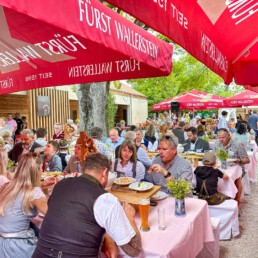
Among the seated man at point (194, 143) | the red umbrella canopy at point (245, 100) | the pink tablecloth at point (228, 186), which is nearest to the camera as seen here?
the pink tablecloth at point (228, 186)

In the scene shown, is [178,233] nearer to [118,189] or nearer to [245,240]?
[118,189]

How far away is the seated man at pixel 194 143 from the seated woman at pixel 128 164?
2518mm

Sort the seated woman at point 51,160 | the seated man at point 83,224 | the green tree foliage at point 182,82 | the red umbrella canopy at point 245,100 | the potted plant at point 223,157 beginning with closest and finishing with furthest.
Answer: the seated man at point 83,224, the seated woman at point 51,160, the potted plant at point 223,157, the red umbrella canopy at point 245,100, the green tree foliage at point 182,82

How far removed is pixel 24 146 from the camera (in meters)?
5.61

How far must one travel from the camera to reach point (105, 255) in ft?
6.77

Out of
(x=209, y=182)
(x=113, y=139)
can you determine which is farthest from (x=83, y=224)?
(x=113, y=139)

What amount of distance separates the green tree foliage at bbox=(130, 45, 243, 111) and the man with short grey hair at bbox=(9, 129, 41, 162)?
541 centimetres

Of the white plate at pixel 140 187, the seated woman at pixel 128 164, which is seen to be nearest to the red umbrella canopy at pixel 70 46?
the white plate at pixel 140 187

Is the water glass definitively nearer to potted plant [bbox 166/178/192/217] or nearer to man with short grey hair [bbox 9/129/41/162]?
potted plant [bbox 166/178/192/217]

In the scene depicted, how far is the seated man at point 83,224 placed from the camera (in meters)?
1.80

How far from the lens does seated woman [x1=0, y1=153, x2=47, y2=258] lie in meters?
2.37

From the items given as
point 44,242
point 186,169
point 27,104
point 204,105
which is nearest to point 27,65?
point 44,242

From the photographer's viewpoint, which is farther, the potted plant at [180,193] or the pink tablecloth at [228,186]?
the pink tablecloth at [228,186]

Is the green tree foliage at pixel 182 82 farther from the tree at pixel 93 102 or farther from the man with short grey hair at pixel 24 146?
the man with short grey hair at pixel 24 146
